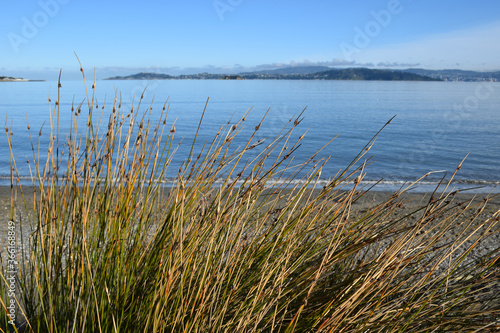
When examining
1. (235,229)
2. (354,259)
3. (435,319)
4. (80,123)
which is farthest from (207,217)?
(80,123)

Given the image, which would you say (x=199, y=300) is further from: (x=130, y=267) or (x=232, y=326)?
(x=130, y=267)

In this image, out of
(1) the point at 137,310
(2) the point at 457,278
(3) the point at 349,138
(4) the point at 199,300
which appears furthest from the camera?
(3) the point at 349,138

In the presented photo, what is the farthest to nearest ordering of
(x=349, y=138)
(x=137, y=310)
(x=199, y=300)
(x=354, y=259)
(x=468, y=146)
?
(x=349, y=138)
(x=468, y=146)
(x=354, y=259)
(x=137, y=310)
(x=199, y=300)

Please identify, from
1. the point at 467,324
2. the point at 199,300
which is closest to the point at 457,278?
the point at 467,324

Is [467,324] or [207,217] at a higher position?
[207,217]

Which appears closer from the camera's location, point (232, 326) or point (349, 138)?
point (232, 326)

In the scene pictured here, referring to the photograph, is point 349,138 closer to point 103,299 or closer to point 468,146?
point 468,146

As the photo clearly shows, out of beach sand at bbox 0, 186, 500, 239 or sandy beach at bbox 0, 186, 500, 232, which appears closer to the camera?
beach sand at bbox 0, 186, 500, 239

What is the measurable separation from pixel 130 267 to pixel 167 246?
0.68ft

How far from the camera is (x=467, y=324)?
2121 mm

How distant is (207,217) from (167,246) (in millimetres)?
248

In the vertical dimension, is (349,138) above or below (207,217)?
below

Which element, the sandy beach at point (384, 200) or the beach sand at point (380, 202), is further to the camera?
the sandy beach at point (384, 200)

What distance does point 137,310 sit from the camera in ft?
7.11
